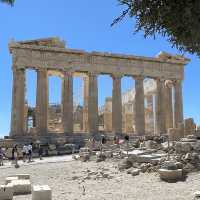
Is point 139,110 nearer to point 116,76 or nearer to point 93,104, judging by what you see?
point 116,76

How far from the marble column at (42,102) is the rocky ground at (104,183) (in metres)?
16.0

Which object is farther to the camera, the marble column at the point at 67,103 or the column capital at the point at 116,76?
the column capital at the point at 116,76

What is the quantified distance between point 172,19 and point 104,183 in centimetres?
954

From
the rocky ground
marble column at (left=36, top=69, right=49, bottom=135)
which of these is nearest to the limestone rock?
the rocky ground

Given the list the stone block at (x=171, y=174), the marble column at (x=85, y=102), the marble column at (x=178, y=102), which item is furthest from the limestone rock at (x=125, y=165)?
the marble column at (x=178, y=102)

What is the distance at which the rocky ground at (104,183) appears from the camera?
15.9 m

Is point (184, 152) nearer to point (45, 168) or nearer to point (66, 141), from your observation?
point (45, 168)

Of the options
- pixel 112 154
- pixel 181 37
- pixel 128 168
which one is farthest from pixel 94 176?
pixel 181 37

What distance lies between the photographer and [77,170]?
955 inches

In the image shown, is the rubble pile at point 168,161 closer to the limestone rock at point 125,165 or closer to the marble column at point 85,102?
the limestone rock at point 125,165

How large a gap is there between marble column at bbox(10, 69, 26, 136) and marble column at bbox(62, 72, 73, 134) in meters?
3.84

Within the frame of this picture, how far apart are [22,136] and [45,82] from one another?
5766mm

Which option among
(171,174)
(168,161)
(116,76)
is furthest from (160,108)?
(171,174)

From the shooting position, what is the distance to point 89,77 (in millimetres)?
44500
